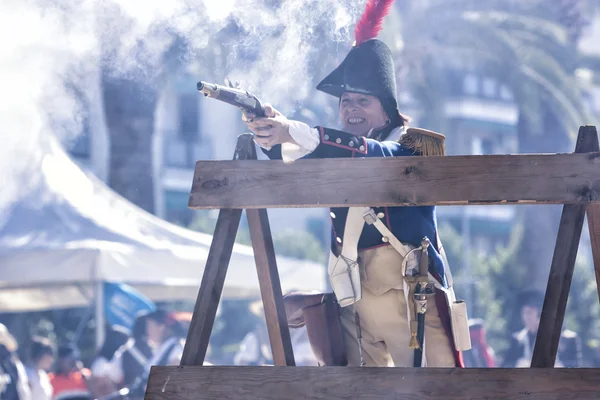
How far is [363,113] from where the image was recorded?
4.16 metres

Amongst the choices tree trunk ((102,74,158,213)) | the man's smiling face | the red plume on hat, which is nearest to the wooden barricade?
the man's smiling face

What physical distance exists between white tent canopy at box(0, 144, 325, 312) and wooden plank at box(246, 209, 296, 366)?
6.64 metres

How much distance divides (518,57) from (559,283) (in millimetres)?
14128

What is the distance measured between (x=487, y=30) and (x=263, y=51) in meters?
12.9

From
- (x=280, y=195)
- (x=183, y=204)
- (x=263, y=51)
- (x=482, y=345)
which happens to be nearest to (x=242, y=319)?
(x=183, y=204)

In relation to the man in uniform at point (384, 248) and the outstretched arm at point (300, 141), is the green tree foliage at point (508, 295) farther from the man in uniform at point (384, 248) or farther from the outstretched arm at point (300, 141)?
the outstretched arm at point (300, 141)

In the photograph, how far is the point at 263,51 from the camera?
4.89 meters

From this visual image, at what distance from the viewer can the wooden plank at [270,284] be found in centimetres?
349

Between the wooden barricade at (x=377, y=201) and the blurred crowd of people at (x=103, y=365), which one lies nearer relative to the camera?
the wooden barricade at (x=377, y=201)

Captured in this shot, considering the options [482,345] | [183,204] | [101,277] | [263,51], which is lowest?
[482,345]

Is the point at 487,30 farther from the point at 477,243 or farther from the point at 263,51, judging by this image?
the point at 477,243

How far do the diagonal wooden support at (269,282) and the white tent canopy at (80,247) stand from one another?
21.8ft

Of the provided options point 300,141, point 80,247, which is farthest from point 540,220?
point 300,141

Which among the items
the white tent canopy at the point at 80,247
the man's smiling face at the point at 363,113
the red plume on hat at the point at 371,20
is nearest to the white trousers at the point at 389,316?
the man's smiling face at the point at 363,113
